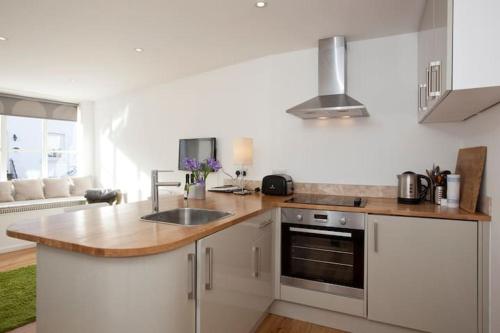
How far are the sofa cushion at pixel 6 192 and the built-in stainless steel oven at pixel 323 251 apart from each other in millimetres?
4343

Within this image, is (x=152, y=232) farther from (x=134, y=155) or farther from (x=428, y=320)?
(x=134, y=155)

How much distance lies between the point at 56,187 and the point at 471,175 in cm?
565

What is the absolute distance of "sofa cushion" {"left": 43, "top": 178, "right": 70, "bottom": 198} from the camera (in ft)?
15.8

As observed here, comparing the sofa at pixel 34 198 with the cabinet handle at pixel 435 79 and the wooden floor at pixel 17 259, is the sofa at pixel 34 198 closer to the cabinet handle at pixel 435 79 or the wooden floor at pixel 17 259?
the wooden floor at pixel 17 259

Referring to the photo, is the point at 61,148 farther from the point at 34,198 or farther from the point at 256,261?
the point at 256,261

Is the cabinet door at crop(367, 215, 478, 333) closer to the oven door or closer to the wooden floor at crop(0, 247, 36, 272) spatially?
the oven door

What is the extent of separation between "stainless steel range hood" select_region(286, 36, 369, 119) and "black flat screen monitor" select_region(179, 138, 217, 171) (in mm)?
1290

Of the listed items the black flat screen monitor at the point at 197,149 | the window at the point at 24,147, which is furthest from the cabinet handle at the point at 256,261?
the window at the point at 24,147

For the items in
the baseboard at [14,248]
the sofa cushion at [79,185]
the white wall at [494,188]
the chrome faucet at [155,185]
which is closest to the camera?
the white wall at [494,188]

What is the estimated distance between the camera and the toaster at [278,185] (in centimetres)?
278

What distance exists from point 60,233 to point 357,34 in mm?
2695

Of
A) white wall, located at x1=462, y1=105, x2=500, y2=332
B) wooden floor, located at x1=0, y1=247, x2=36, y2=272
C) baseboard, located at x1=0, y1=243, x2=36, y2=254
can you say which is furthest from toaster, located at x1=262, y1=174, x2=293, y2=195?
baseboard, located at x1=0, y1=243, x2=36, y2=254

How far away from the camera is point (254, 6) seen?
2.10 metres

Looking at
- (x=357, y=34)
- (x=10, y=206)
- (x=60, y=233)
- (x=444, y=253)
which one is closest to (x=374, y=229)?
(x=444, y=253)
